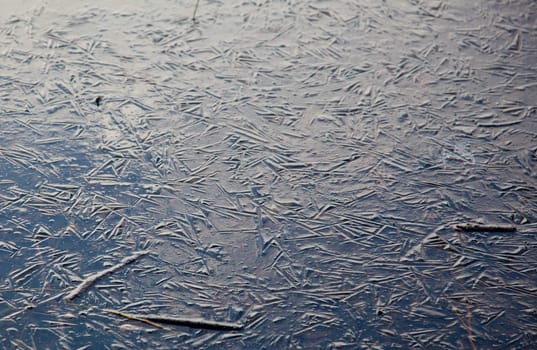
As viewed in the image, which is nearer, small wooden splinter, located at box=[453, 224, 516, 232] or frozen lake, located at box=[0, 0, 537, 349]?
frozen lake, located at box=[0, 0, 537, 349]

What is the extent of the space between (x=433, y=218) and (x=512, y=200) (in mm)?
325

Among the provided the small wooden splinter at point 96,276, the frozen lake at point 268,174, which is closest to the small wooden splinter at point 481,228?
the frozen lake at point 268,174

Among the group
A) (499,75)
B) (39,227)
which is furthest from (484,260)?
(39,227)

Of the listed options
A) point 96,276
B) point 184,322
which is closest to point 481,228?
point 184,322

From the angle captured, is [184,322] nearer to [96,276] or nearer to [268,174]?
[96,276]

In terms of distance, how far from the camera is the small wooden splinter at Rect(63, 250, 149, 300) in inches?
81.3

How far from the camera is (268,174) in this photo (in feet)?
8.25

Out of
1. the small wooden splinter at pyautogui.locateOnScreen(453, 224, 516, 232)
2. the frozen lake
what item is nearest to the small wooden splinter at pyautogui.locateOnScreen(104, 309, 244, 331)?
the frozen lake

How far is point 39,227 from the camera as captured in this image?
2.26 metres

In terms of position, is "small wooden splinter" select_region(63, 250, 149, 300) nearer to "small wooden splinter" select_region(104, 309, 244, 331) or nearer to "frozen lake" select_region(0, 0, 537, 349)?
"frozen lake" select_region(0, 0, 537, 349)

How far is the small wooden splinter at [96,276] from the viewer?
206 cm

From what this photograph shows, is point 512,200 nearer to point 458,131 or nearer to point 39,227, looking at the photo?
point 458,131

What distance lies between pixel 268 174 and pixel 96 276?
0.73 meters

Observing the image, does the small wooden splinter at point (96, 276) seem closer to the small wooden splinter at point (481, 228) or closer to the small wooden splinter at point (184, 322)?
the small wooden splinter at point (184, 322)
